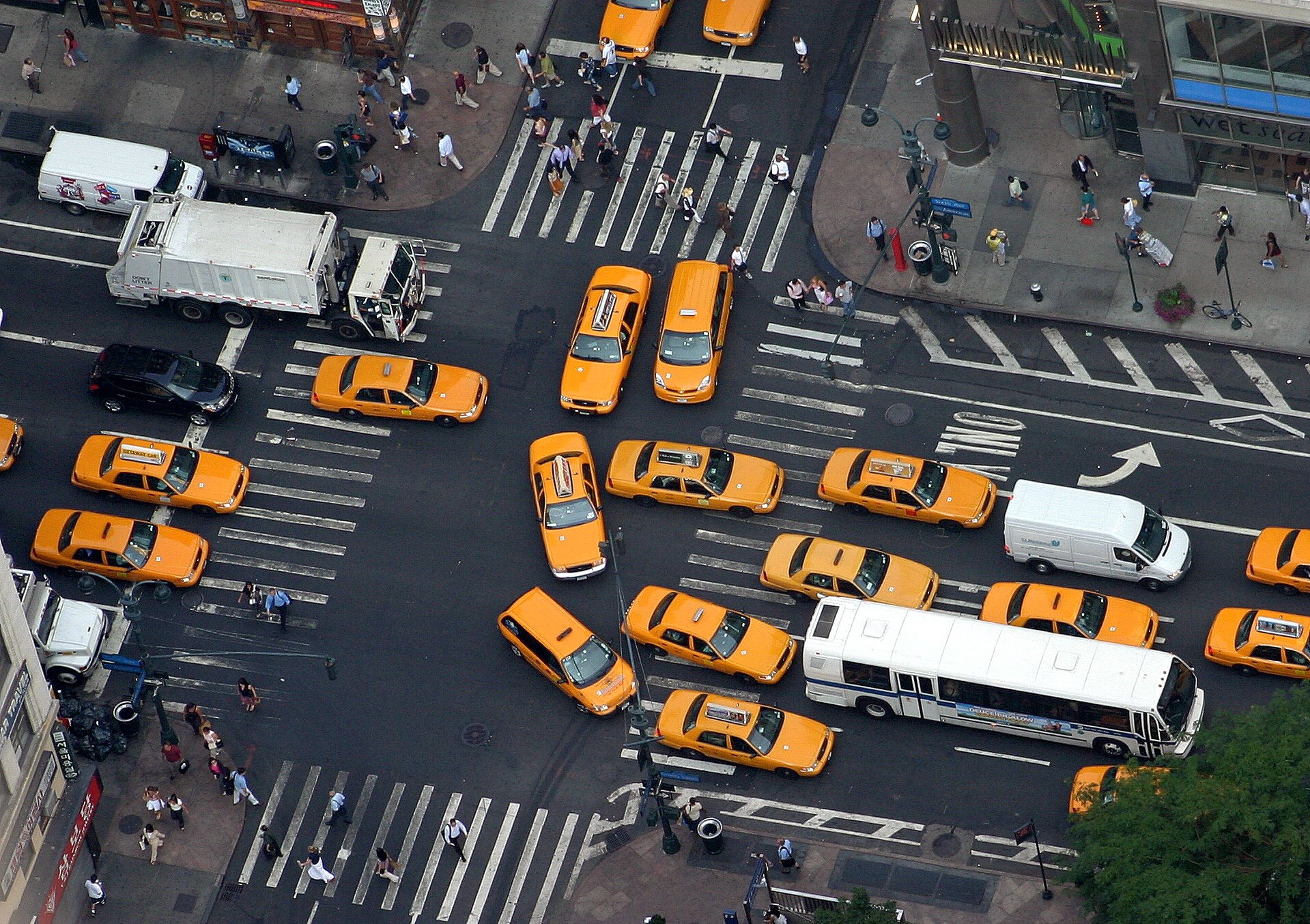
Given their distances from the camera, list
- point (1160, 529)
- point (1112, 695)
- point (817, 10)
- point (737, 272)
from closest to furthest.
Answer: point (1112, 695) → point (1160, 529) → point (737, 272) → point (817, 10)

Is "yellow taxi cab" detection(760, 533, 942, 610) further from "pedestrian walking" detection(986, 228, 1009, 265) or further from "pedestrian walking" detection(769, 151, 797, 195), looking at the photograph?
"pedestrian walking" detection(769, 151, 797, 195)

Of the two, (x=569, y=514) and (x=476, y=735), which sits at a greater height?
(x=569, y=514)

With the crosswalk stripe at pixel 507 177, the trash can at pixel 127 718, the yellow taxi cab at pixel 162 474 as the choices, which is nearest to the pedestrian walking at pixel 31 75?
the yellow taxi cab at pixel 162 474

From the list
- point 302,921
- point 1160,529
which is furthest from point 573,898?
point 1160,529

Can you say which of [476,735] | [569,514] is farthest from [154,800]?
[569,514]

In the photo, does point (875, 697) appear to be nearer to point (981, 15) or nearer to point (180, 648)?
point (180, 648)

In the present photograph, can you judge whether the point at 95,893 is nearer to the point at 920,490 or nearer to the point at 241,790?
the point at 241,790

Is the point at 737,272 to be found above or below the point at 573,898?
above
